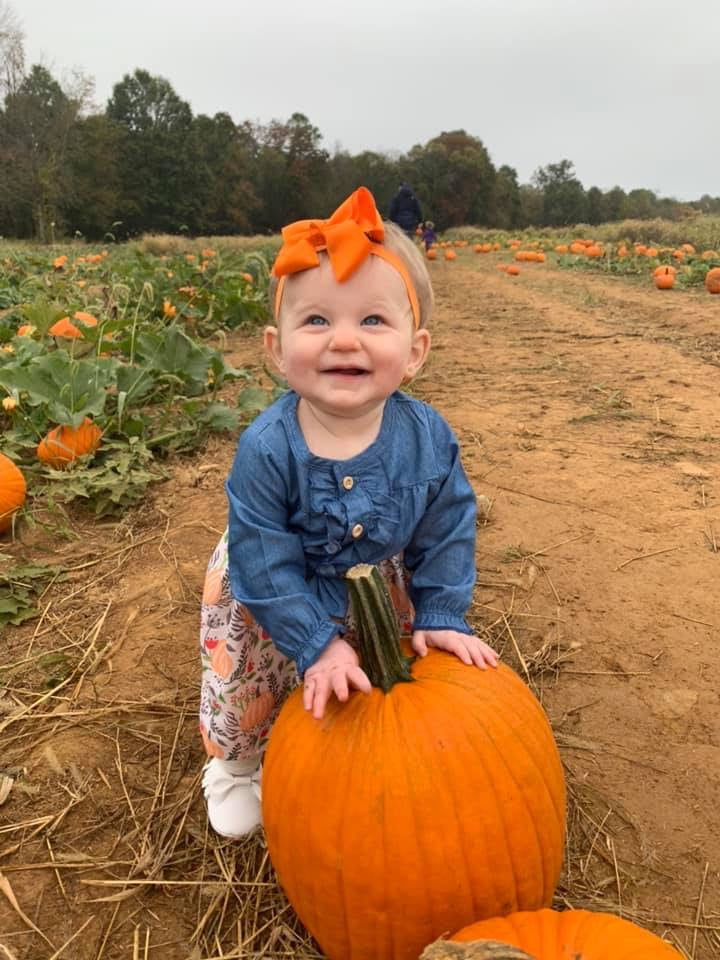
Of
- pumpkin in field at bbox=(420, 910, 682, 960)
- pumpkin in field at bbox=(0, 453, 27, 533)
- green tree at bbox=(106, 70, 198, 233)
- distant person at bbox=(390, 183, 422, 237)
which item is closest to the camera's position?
pumpkin in field at bbox=(420, 910, 682, 960)

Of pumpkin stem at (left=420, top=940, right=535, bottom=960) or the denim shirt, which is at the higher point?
the denim shirt

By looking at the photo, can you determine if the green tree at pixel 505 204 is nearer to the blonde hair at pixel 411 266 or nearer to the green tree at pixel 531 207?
the green tree at pixel 531 207

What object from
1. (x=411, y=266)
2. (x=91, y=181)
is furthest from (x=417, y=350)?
(x=91, y=181)

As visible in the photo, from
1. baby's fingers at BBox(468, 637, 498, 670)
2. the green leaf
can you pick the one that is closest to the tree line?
the green leaf

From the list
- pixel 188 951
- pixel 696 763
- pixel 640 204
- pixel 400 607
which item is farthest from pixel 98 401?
pixel 640 204

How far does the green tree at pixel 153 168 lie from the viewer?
4375cm

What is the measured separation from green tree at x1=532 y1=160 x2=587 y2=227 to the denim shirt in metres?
49.8

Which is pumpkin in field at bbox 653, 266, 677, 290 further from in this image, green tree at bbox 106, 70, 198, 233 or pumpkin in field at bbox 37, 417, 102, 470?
green tree at bbox 106, 70, 198, 233

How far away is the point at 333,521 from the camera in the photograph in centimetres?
158

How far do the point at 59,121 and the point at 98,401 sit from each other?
39.6 m

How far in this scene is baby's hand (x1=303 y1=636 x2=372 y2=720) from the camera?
1408 mm

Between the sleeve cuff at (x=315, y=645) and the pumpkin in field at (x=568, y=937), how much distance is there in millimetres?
526

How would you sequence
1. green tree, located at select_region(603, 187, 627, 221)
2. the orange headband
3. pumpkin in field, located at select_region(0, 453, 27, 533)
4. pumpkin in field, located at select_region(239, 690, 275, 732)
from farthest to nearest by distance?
green tree, located at select_region(603, 187, 627, 221) → pumpkin in field, located at select_region(0, 453, 27, 533) → pumpkin in field, located at select_region(239, 690, 275, 732) → the orange headband

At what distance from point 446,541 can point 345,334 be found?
527 mm
